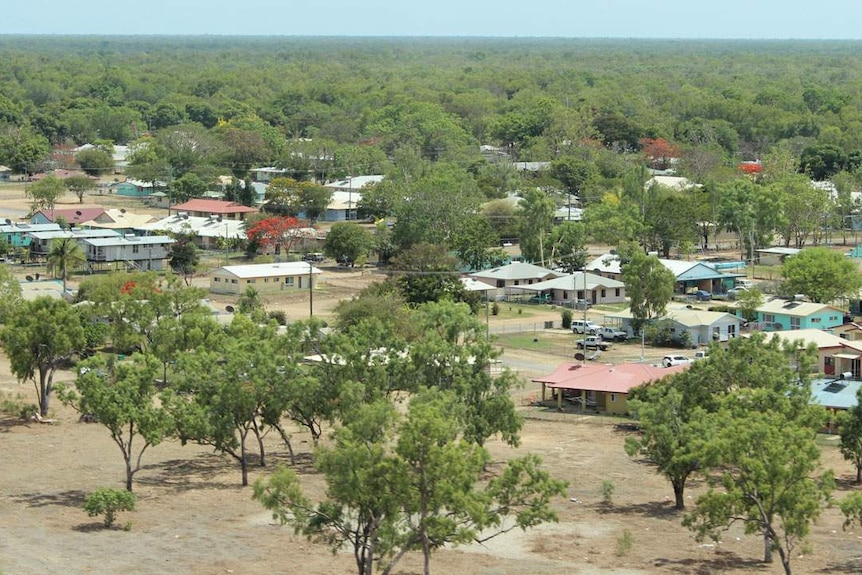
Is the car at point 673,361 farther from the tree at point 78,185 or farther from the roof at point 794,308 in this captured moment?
the tree at point 78,185

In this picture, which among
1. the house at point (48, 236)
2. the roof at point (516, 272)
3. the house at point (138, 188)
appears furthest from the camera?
the house at point (138, 188)

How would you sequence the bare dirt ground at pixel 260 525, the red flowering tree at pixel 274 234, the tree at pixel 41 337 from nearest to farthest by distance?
the bare dirt ground at pixel 260 525 → the tree at pixel 41 337 → the red flowering tree at pixel 274 234

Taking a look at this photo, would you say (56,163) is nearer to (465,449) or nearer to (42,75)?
(42,75)

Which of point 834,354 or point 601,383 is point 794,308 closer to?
point 834,354

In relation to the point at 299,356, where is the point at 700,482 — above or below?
below

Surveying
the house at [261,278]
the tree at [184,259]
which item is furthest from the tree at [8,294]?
the tree at [184,259]

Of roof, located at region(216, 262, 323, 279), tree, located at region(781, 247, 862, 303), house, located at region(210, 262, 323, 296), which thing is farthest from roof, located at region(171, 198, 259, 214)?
tree, located at region(781, 247, 862, 303)

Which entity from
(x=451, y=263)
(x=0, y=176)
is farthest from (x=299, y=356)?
(x=0, y=176)
